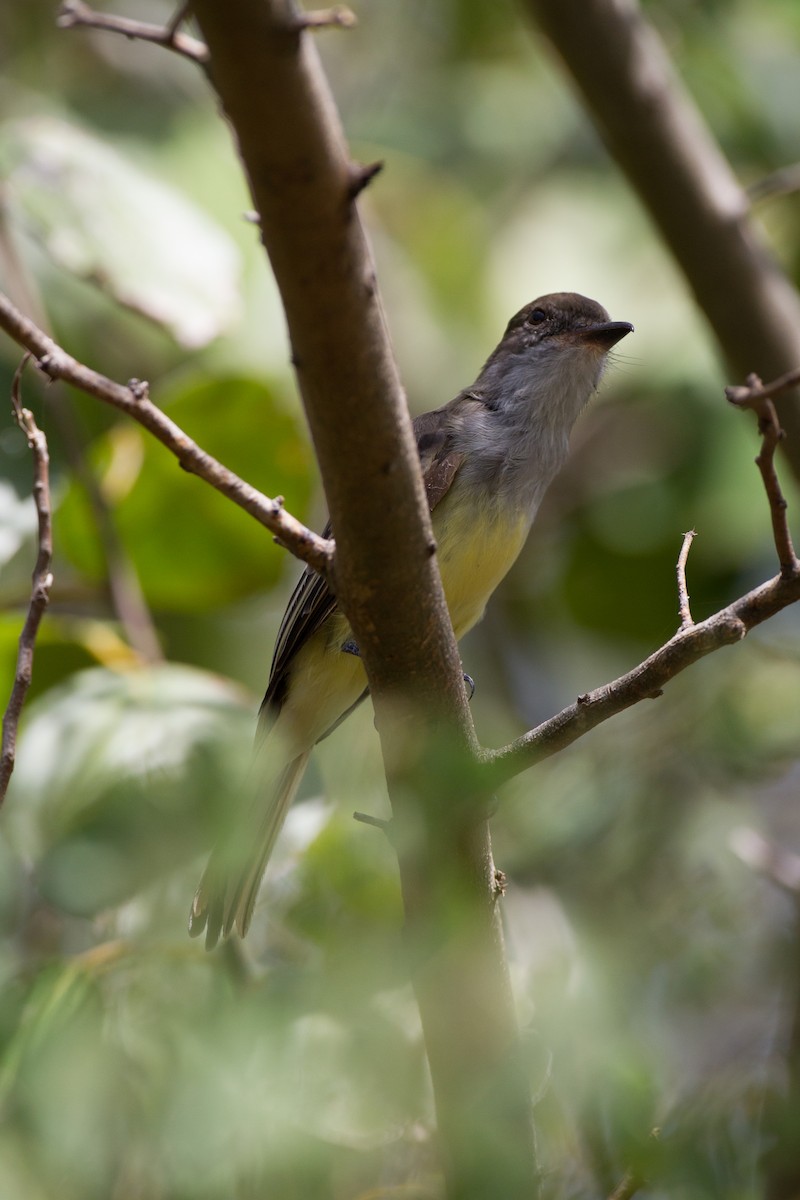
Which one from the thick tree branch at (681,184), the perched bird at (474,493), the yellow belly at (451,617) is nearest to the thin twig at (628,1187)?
the perched bird at (474,493)

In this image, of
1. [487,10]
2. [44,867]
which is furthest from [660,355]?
[44,867]

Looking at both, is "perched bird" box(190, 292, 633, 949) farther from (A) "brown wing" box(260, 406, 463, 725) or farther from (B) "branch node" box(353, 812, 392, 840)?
(B) "branch node" box(353, 812, 392, 840)

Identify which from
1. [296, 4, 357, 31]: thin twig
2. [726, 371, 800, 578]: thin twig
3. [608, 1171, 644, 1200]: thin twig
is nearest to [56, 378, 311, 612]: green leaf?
[296, 4, 357, 31]: thin twig

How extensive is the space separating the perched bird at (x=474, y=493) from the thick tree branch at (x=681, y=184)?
0.31m

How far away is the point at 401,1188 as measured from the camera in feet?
7.30

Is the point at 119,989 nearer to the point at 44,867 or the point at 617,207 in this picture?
the point at 44,867

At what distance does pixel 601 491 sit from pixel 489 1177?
3677 mm

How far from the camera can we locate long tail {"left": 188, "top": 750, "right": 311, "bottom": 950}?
171 cm

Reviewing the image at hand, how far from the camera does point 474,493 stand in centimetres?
363

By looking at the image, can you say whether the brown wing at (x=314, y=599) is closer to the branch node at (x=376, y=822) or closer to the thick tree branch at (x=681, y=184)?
the thick tree branch at (x=681, y=184)

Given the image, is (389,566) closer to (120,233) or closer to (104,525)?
(104,525)

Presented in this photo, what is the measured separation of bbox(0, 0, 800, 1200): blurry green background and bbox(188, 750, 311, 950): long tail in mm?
66

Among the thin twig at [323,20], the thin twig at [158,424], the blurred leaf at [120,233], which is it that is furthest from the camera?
the blurred leaf at [120,233]

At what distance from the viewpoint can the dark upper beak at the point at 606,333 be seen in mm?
3898
